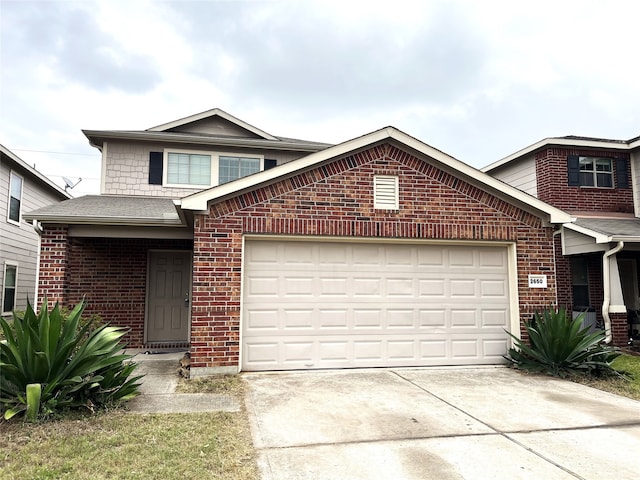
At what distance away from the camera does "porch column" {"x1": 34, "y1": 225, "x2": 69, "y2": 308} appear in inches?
348

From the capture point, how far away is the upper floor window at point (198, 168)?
38.1 ft

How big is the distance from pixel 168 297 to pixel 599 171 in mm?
13500

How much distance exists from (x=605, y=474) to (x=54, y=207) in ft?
33.6

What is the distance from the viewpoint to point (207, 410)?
17.4 feet

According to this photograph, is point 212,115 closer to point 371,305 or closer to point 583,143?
point 371,305

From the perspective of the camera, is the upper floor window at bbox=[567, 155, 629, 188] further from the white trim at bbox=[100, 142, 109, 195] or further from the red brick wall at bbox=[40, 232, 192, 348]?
the white trim at bbox=[100, 142, 109, 195]

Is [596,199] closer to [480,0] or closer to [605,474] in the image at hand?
[480,0]

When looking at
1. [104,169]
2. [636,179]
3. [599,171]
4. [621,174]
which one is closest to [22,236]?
[104,169]

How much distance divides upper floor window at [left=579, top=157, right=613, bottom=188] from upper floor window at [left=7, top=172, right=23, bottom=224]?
56.4 feet

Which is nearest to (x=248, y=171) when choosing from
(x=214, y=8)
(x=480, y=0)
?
(x=214, y=8)

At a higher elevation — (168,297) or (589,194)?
(589,194)

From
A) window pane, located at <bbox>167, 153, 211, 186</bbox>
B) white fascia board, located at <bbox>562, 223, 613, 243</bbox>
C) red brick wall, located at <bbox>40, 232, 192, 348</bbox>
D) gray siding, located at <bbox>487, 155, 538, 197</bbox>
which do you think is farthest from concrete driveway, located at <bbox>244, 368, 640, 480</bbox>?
gray siding, located at <bbox>487, 155, 538, 197</bbox>

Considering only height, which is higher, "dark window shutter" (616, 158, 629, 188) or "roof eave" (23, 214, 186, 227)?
"dark window shutter" (616, 158, 629, 188)

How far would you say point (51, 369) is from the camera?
5.08 m
